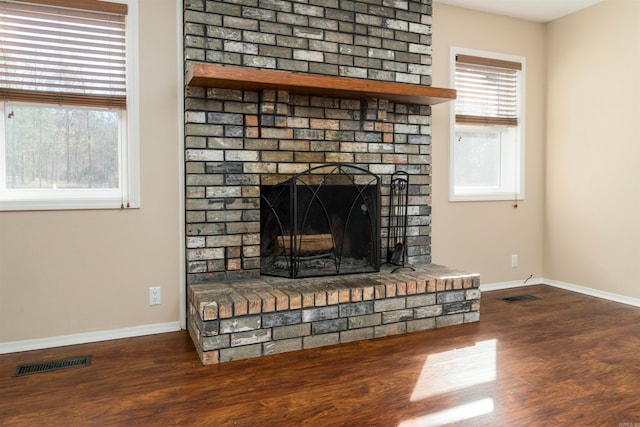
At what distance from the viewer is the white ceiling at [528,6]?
150 inches

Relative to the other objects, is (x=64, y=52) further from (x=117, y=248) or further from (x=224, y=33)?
(x=117, y=248)

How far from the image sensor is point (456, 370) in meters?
2.37

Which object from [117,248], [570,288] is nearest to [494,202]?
[570,288]

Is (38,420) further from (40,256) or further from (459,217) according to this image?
(459,217)

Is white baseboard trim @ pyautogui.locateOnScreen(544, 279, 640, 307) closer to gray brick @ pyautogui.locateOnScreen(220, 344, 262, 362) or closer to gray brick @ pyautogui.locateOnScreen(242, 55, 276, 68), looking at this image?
gray brick @ pyautogui.locateOnScreen(220, 344, 262, 362)

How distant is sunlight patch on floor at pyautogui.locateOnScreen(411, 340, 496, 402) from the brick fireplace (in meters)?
0.44

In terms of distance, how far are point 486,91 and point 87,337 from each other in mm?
3636

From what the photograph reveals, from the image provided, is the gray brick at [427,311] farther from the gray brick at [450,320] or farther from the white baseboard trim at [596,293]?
the white baseboard trim at [596,293]

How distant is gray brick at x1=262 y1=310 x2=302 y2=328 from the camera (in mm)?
2588

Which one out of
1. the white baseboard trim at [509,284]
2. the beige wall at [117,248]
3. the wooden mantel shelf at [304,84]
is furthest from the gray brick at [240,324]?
the white baseboard trim at [509,284]

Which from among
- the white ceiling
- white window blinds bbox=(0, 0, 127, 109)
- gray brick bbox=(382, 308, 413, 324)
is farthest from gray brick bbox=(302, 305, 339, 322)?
the white ceiling

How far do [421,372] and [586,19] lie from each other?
3.40 meters

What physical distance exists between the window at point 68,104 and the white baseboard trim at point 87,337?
780mm

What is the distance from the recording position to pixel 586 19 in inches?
156
